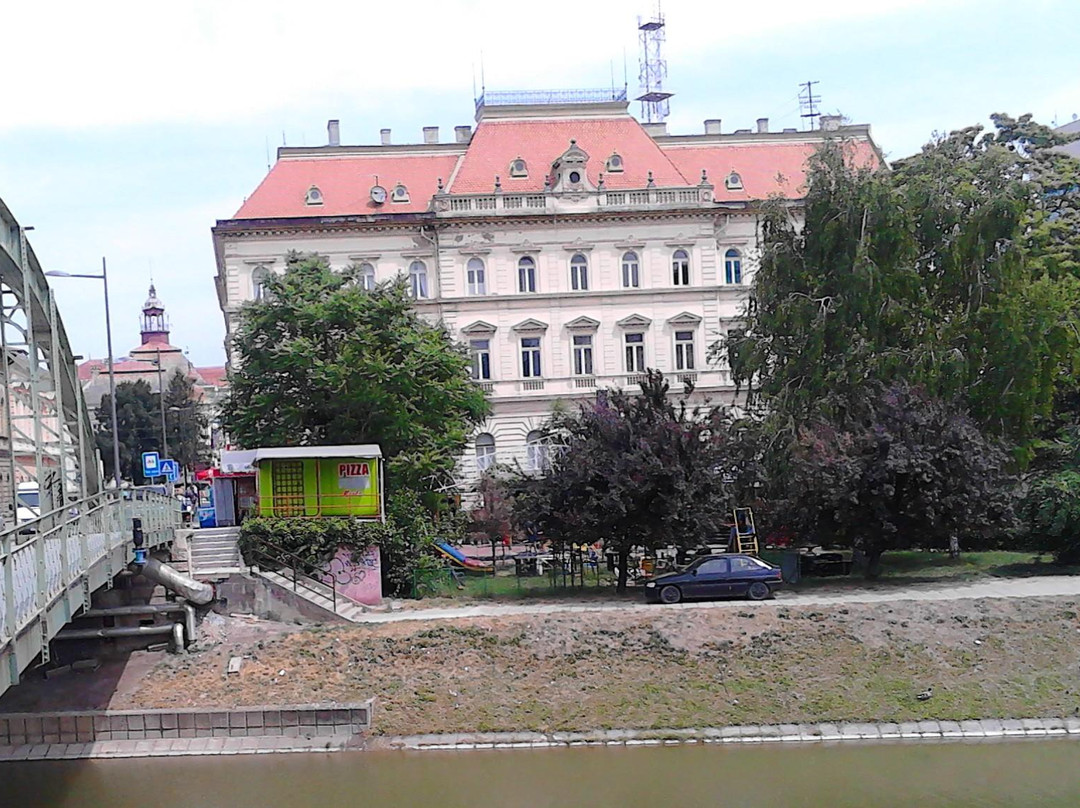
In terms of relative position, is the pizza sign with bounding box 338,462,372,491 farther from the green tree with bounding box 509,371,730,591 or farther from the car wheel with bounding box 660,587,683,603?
the car wheel with bounding box 660,587,683,603

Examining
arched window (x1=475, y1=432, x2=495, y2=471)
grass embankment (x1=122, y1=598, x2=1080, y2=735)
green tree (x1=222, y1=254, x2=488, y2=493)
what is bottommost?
grass embankment (x1=122, y1=598, x2=1080, y2=735)

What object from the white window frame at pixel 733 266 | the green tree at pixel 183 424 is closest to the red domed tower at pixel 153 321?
the green tree at pixel 183 424

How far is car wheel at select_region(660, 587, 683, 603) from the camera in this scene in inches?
1148

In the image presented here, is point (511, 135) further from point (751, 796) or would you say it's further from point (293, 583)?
point (751, 796)

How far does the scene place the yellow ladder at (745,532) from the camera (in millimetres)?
33469

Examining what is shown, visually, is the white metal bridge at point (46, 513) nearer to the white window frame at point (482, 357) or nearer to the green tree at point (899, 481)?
the green tree at point (899, 481)

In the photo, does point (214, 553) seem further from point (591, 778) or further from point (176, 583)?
point (591, 778)

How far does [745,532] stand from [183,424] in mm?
46052

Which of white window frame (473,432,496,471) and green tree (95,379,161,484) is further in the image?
green tree (95,379,161,484)

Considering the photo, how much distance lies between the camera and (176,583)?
27.2 m

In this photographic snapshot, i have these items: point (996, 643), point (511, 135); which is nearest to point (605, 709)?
point (996, 643)

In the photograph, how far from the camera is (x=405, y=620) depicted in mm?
27844

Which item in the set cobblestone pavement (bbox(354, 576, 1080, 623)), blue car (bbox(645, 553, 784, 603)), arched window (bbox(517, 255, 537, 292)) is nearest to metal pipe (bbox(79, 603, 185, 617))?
cobblestone pavement (bbox(354, 576, 1080, 623))

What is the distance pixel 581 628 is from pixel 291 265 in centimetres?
1856
